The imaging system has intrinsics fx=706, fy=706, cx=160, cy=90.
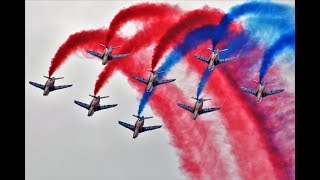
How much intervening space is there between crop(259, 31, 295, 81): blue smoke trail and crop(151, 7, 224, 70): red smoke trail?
1493mm

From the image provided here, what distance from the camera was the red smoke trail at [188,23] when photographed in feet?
57.0

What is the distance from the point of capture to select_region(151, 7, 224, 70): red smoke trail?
17.4 meters

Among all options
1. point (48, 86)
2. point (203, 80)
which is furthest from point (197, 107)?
point (48, 86)

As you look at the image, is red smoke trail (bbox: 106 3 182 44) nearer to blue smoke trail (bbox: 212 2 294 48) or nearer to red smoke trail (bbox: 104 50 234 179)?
red smoke trail (bbox: 104 50 234 179)

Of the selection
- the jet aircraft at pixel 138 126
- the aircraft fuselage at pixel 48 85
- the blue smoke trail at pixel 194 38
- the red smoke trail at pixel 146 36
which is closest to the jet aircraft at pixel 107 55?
the red smoke trail at pixel 146 36

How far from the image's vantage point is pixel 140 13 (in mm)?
17344

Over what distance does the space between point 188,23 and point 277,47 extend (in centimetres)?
229

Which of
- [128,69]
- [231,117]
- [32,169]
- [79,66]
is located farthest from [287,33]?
[32,169]

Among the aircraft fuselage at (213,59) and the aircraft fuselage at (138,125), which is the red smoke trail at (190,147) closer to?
the aircraft fuselage at (138,125)

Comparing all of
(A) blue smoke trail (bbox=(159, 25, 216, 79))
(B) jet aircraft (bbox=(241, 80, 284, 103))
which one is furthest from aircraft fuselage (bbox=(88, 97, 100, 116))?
(B) jet aircraft (bbox=(241, 80, 284, 103))

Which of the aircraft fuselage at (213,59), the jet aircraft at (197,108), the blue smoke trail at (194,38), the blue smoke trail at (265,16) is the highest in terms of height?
the blue smoke trail at (265,16)

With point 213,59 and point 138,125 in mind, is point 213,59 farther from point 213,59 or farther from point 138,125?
point 138,125

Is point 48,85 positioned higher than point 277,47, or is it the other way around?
point 277,47

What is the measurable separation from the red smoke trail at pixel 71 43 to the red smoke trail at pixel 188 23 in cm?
148
